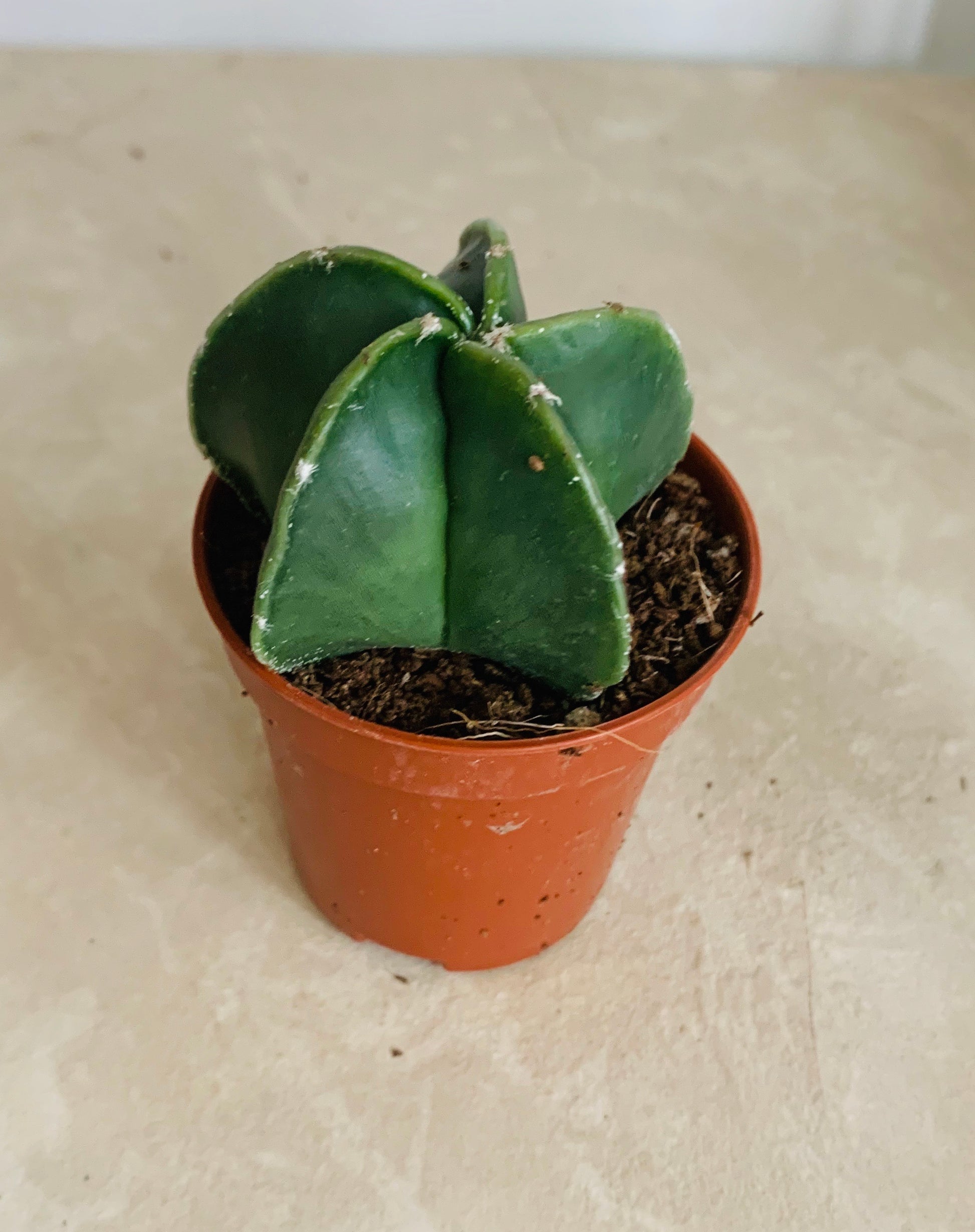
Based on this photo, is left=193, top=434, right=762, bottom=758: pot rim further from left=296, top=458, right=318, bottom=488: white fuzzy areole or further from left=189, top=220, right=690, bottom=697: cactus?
left=296, top=458, right=318, bottom=488: white fuzzy areole

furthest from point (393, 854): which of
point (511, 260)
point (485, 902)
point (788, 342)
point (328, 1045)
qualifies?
point (788, 342)

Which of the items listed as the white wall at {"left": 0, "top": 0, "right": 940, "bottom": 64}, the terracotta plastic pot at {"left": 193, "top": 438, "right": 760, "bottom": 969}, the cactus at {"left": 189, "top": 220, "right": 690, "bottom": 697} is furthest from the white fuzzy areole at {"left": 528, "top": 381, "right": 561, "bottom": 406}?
the white wall at {"left": 0, "top": 0, "right": 940, "bottom": 64}

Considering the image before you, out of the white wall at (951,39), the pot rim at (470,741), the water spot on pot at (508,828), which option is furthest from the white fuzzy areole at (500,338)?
the white wall at (951,39)

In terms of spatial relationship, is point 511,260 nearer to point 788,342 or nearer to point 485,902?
point 485,902

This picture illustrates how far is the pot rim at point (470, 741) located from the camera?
0.74 meters

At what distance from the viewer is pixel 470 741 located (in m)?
0.75

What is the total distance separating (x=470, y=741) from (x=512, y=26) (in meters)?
1.91

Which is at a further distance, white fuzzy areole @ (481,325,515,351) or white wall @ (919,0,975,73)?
white wall @ (919,0,975,73)

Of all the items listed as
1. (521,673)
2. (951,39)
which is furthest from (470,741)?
(951,39)

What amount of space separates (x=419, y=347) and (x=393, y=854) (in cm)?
43

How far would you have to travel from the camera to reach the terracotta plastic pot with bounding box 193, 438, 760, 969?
0.76 metres

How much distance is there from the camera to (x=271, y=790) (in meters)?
1.18

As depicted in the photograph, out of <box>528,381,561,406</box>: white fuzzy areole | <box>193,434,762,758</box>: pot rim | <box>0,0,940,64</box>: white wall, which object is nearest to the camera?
<box>528,381,561,406</box>: white fuzzy areole

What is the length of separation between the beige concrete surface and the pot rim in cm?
39
